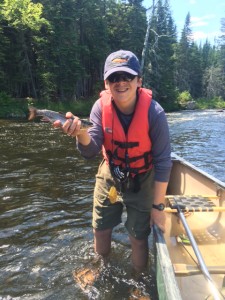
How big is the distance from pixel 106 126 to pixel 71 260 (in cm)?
233

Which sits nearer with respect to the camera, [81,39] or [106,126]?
[106,126]

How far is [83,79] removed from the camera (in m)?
42.5

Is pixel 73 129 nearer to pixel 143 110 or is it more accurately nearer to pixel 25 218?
pixel 143 110

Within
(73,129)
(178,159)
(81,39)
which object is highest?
(81,39)

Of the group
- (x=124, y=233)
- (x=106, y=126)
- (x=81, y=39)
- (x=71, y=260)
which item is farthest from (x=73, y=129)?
(x=81, y=39)

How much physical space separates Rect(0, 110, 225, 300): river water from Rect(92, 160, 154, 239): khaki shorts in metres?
0.87

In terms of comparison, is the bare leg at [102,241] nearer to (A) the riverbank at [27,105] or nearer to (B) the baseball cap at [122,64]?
(B) the baseball cap at [122,64]

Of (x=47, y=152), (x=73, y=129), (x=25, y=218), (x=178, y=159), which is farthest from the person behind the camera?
(x=47, y=152)

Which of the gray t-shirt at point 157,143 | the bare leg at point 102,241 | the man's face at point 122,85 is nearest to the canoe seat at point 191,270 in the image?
the bare leg at point 102,241

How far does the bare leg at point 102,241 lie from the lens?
4242 millimetres

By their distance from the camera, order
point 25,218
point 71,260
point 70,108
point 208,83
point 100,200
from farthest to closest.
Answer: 1. point 208,83
2. point 70,108
3. point 25,218
4. point 71,260
5. point 100,200

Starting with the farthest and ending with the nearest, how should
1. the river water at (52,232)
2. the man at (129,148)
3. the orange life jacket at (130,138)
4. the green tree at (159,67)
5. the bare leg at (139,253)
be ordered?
the green tree at (159,67), the river water at (52,232), the bare leg at (139,253), the orange life jacket at (130,138), the man at (129,148)

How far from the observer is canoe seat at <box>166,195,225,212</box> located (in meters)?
4.71

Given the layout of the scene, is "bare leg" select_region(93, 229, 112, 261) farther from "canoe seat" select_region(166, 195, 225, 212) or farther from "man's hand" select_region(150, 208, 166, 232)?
"canoe seat" select_region(166, 195, 225, 212)
